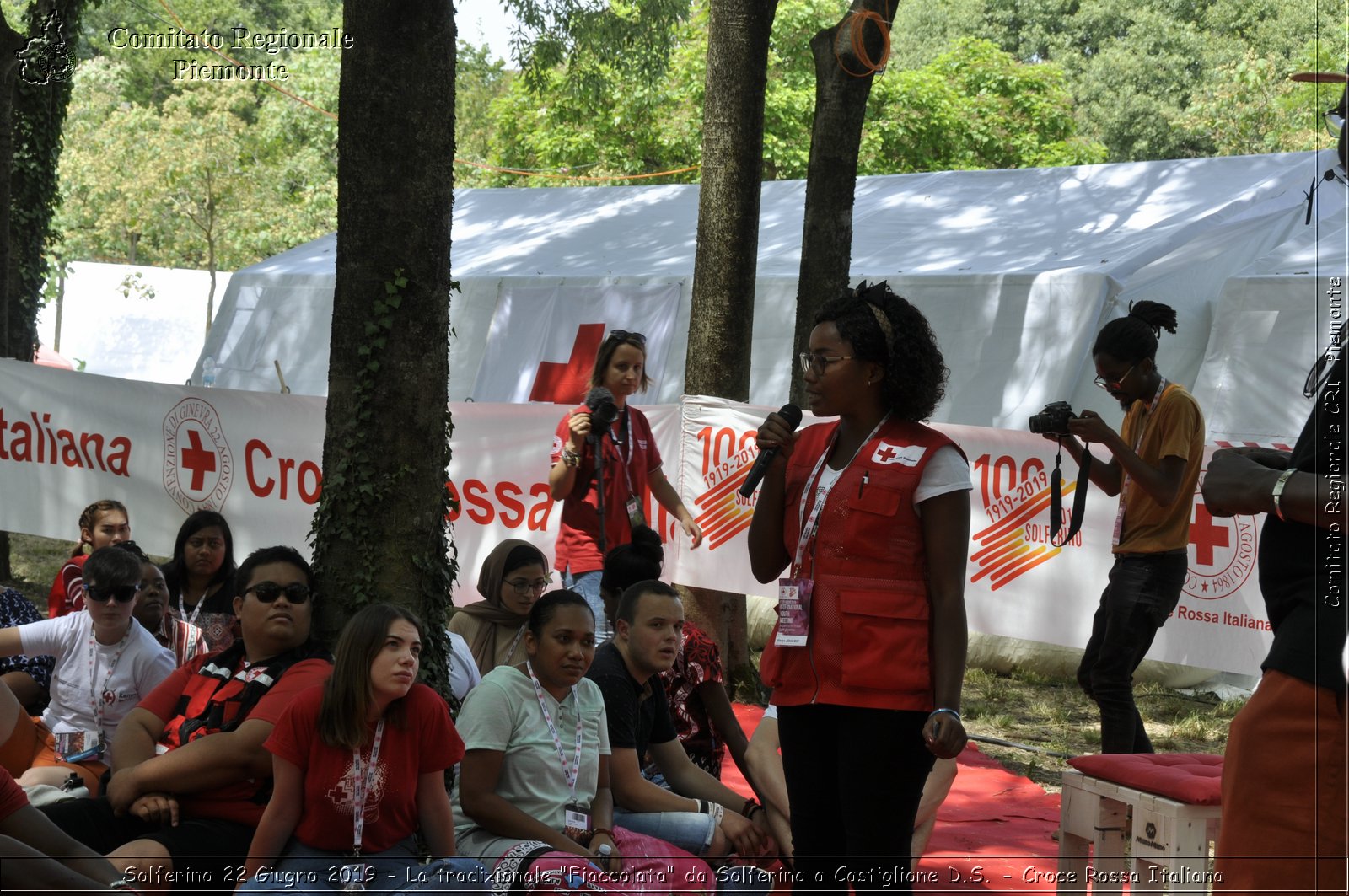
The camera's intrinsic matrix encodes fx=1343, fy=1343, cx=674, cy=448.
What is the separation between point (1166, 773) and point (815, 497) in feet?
4.81

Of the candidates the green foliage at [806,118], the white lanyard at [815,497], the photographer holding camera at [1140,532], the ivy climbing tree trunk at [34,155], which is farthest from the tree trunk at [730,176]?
the green foliage at [806,118]

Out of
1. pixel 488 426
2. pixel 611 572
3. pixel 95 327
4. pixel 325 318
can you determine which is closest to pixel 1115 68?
pixel 95 327

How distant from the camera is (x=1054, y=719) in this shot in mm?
8188

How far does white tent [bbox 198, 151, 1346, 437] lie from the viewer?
362 inches

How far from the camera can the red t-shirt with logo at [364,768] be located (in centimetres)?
374

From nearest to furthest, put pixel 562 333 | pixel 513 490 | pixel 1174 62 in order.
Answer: pixel 513 490
pixel 562 333
pixel 1174 62

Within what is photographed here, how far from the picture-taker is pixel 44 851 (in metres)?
3.38

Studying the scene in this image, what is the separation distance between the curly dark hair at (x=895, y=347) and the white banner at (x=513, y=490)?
3483 millimetres

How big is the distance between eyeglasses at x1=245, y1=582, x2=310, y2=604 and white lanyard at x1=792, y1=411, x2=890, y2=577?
172 cm

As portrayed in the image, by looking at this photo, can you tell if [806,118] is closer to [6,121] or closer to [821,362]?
[6,121]

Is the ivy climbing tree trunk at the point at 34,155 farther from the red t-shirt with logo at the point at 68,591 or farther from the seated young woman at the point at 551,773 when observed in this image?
the seated young woman at the point at 551,773

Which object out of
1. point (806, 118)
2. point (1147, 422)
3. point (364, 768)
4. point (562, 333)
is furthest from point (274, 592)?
point (806, 118)

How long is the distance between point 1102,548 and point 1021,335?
3.10 m

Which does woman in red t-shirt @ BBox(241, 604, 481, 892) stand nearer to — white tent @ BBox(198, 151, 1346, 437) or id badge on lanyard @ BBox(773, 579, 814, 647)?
id badge on lanyard @ BBox(773, 579, 814, 647)
